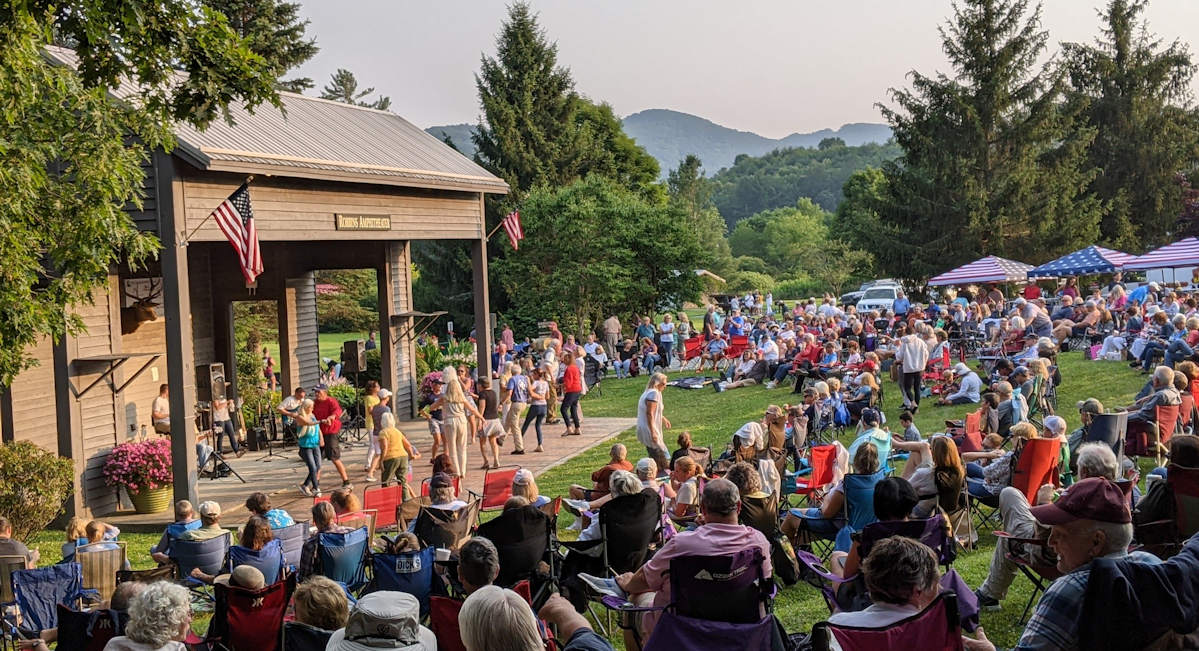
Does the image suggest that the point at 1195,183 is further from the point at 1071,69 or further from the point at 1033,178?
the point at 1033,178

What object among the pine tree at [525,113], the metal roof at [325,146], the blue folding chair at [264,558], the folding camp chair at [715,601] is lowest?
the blue folding chair at [264,558]

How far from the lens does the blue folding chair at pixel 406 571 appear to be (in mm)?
7375

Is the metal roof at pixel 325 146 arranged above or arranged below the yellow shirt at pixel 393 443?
above

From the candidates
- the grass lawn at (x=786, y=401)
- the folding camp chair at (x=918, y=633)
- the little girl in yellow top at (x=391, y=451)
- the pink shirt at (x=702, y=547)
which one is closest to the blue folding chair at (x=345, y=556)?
the grass lawn at (x=786, y=401)

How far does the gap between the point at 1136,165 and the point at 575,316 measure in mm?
28644

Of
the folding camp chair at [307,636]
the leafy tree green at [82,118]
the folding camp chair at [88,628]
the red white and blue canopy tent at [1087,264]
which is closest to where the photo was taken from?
the folding camp chair at [307,636]

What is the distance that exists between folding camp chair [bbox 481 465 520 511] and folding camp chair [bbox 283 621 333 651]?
5.21m

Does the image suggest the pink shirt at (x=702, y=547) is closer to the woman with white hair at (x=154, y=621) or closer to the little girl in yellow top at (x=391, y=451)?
the woman with white hair at (x=154, y=621)

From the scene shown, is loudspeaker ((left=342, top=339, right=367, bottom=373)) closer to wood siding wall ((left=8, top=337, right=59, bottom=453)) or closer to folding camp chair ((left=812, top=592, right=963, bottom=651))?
wood siding wall ((left=8, top=337, right=59, bottom=453))

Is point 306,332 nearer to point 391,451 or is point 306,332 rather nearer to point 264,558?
point 391,451

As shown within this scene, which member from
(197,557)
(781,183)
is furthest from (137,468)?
(781,183)

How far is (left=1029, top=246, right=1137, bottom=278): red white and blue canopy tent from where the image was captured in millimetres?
28484

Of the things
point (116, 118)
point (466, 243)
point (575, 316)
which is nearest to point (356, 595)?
point (116, 118)

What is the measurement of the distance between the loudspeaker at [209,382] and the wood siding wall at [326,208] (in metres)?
4.23
